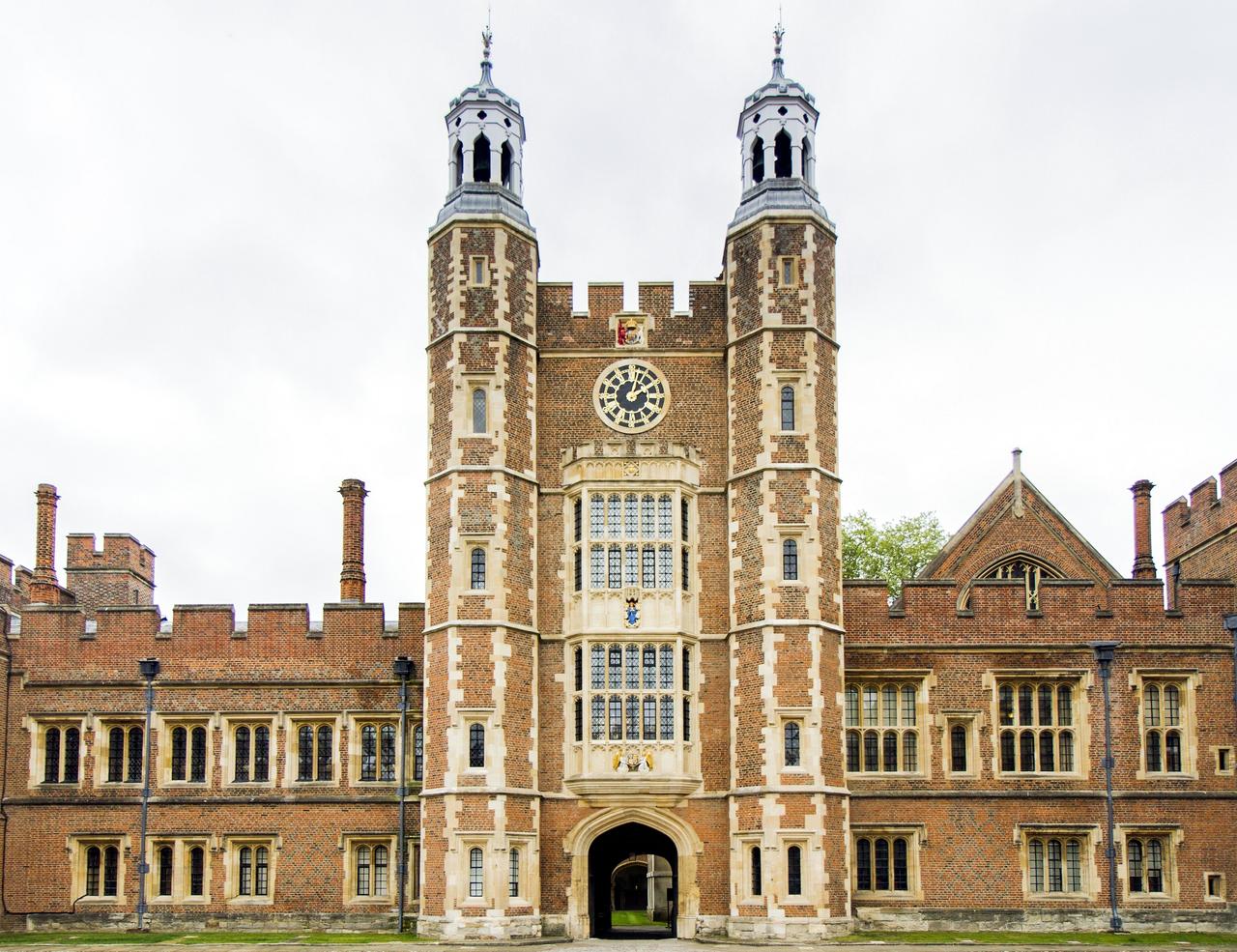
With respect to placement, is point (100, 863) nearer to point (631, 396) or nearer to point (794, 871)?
point (794, 871)

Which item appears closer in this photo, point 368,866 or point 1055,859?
point 1055,859

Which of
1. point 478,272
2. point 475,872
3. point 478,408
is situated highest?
point 478,272

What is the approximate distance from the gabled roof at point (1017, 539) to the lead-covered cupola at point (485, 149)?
47.6ft

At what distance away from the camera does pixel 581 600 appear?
32.5 metres

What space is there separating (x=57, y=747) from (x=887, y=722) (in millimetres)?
18862

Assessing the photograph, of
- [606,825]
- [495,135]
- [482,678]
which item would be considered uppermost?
[495,135]

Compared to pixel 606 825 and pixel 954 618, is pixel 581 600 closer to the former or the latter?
pixel 606 825

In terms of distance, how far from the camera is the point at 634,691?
3203cm

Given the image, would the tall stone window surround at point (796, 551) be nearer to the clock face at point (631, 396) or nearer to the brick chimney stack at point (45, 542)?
the clock face at point (631, 396)

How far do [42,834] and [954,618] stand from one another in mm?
21072

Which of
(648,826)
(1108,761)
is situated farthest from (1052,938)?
(648,826)

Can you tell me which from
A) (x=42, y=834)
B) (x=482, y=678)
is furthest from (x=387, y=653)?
(x=42, y=834)

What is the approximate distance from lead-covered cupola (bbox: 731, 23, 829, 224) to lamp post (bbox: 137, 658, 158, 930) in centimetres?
1679

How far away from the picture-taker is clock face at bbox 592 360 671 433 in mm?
33906
